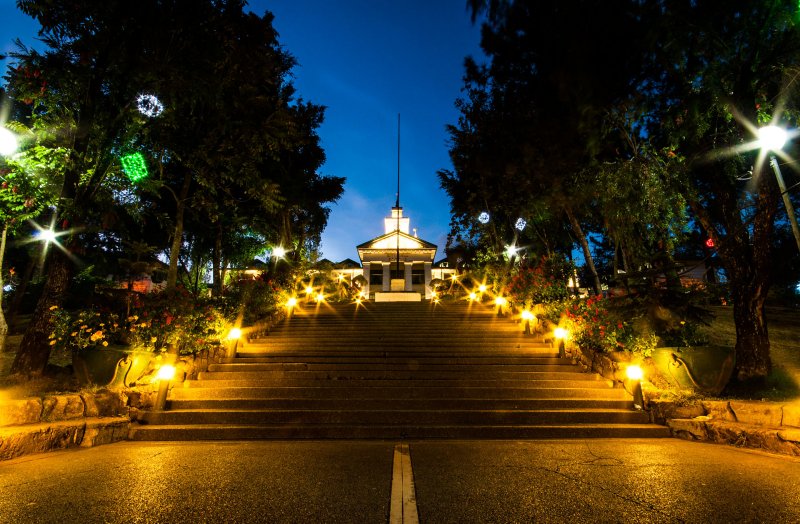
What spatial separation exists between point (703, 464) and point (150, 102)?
493 inches

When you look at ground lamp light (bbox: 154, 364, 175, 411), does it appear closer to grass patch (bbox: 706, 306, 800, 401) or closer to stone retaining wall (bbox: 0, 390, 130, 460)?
stone retaining wall (bbox: 0, 390, 130, 460)

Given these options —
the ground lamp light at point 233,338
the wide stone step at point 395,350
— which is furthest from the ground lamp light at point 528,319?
the ground lamp light at point 233,338

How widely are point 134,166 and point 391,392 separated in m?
8.23

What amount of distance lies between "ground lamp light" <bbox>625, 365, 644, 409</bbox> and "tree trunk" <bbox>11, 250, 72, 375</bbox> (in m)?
11.0

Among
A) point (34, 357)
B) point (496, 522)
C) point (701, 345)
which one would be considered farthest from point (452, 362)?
point (34, 357)

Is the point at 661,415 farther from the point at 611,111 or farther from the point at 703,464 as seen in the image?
the point at 611,111

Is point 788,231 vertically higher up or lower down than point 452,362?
higher up

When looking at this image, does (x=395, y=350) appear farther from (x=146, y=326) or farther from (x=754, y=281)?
(x=754, y=281)

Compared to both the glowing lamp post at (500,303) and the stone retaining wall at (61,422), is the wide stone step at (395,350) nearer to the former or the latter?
the stone retaining wall at (61,422)

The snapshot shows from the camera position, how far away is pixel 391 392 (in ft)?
24.9

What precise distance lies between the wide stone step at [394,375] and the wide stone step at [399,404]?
3.11 feet

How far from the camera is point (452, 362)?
925 cm

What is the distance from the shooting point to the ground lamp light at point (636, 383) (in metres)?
7.01

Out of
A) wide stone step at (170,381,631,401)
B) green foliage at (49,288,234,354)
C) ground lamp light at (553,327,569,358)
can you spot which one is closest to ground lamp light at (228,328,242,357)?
green foliage at (49,288,234,354)
